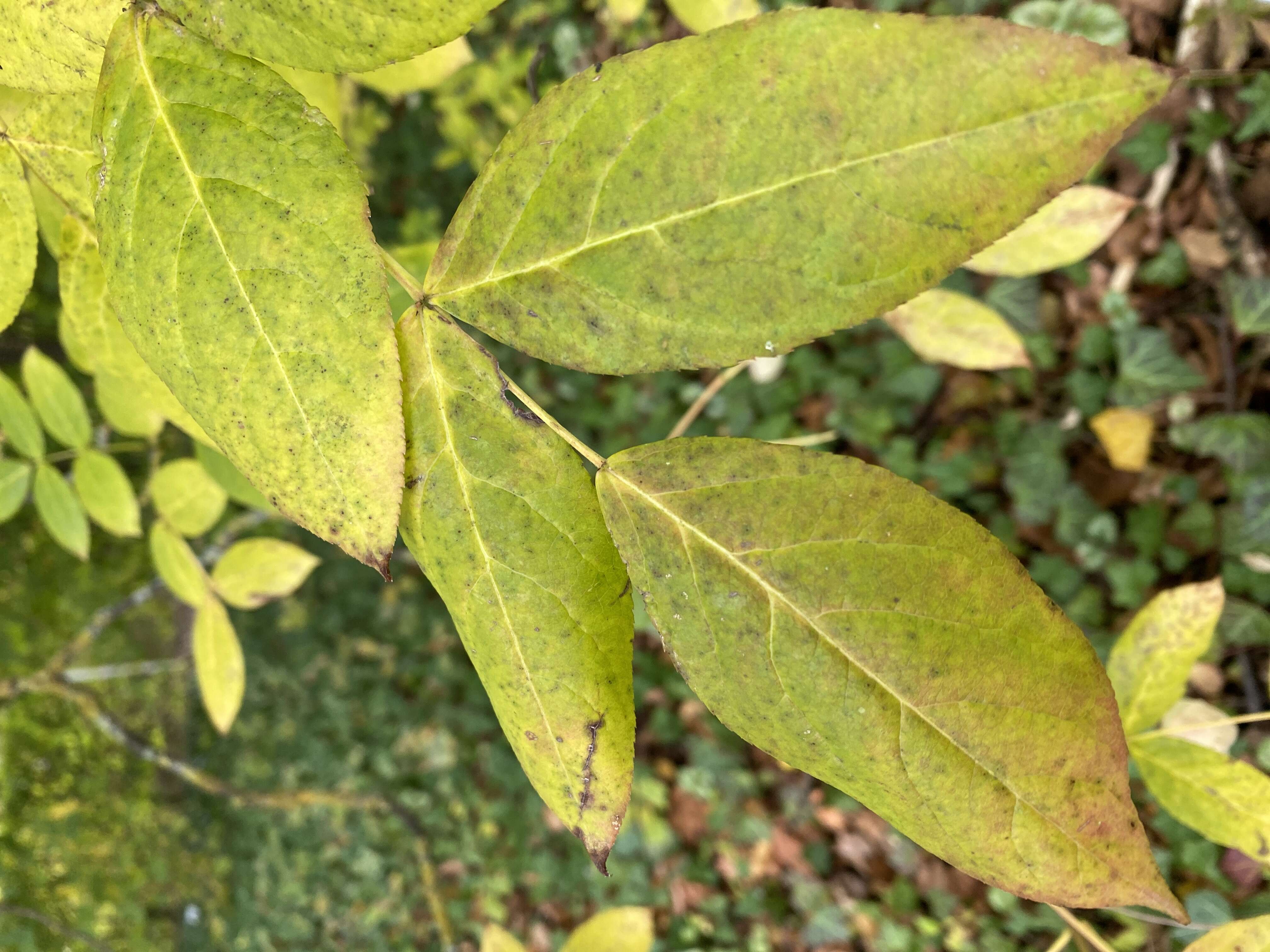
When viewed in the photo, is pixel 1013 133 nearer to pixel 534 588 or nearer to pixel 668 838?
pixel 534 588

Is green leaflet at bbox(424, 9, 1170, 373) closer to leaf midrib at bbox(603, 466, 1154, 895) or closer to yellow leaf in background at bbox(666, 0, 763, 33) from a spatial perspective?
leaf midrib at bbox(603, 466, 1154, 895)

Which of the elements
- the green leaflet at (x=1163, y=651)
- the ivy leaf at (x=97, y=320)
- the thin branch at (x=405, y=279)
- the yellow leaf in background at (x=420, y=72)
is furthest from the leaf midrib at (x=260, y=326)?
the green leaflet at (x=1163, y=651)

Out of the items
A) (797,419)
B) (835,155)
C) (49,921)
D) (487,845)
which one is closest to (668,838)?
(487,845)

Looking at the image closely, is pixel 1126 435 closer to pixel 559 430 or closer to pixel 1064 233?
pixel 1064 233

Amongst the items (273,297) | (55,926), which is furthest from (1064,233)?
(55,926)

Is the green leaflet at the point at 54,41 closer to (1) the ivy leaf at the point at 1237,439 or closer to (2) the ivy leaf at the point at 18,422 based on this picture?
(2) the ivy leaf at the point at 18,422

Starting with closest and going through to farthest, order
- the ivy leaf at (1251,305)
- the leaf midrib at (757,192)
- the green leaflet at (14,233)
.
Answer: the leaf midrib at (757,192) < the green leaflet at (14,233) < the ivy leaf at (1251,305)

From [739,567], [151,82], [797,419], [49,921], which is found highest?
[151,82]
